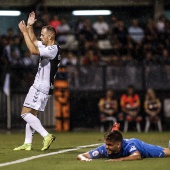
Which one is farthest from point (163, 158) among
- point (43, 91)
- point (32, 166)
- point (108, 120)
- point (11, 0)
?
point (11, 0)

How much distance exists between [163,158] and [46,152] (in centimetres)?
246

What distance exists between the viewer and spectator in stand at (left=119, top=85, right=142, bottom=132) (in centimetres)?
2309

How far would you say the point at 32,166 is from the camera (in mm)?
10383

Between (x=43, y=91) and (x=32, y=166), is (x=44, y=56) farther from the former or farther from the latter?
(x=32, y=166)

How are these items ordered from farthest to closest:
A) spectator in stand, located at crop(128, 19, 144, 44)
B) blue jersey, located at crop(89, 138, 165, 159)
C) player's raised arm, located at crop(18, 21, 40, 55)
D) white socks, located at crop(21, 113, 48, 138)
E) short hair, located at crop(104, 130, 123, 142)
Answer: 1. spectator in stand, located at crop(128, 19, 144, 44)
2. white socks, located at crop(21, 113, 48, 138)
3. player's raised arm, located at crop(18, 21, 40, 55)
4. blue jersey, located at crop(89, 138, 165, 159)
5. short hair, located at crop(104, 130, 123, 142)

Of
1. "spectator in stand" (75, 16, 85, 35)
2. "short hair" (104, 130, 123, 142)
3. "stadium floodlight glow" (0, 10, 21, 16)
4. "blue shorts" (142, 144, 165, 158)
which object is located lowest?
"blue shorts" (142, 144, 165, 158)

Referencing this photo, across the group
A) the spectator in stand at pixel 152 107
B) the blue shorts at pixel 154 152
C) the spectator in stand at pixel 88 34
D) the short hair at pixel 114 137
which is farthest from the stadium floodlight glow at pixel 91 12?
the short hair at pixel 114 137

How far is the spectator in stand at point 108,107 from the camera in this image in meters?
23.1

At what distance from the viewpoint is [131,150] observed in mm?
10945

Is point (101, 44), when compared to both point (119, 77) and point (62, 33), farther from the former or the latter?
point (119, 77)

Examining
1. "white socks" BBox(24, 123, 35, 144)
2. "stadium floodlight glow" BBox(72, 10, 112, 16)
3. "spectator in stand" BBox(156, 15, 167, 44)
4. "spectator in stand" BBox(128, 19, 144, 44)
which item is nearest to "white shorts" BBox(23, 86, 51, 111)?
"white socks" BBox(24, 123, 35, 144)

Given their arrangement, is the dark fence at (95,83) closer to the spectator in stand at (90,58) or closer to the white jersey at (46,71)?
the spectator in stand at (90,58)

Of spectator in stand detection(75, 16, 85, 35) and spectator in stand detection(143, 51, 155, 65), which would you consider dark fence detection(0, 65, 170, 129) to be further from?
spectator in stand detection(75, 16, 85, 35)

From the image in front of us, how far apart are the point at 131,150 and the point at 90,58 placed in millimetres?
13642
